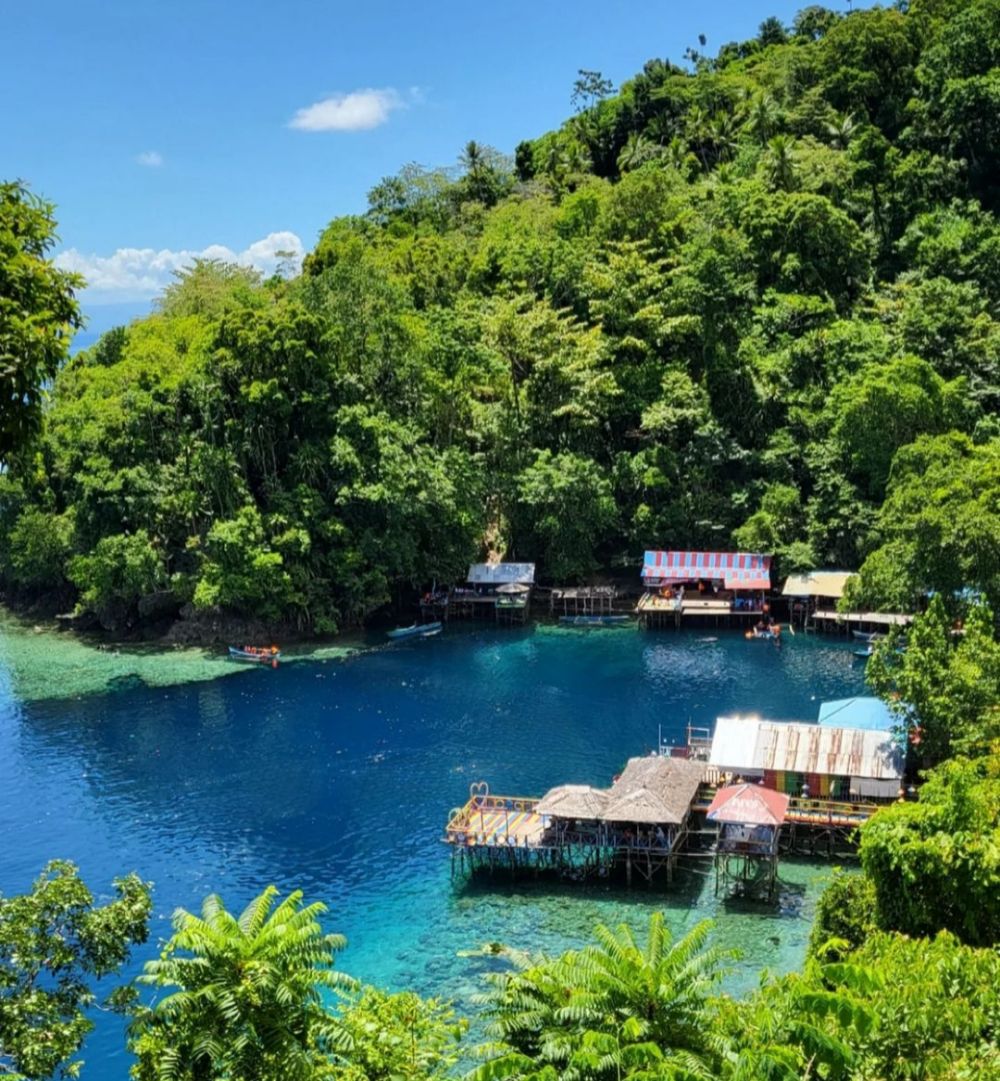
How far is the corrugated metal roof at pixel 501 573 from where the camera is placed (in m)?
65.9

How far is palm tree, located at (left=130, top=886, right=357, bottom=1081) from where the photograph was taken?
1566 centimetres

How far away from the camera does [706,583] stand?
212 feet

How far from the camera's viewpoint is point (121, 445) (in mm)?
63281

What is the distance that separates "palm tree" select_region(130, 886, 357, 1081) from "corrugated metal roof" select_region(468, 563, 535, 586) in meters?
48.6

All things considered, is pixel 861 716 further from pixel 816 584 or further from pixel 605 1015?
pixel 605 1015

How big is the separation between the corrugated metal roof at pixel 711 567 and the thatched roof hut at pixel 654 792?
26.4 metres

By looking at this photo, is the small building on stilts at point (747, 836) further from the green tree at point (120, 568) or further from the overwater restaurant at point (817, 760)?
the green tree at point (120, 568)

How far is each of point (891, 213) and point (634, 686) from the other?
44696 mm

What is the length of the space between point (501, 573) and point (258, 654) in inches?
632

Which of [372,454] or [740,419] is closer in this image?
[372,454]

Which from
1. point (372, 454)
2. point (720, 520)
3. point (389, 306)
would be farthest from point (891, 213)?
point (372, 454)

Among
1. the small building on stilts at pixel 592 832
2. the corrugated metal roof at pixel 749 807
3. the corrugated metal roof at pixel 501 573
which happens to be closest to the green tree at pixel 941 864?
the corrugated metal roof at pixel 749 807

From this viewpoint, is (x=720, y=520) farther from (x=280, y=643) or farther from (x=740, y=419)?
(x=280, y=643)

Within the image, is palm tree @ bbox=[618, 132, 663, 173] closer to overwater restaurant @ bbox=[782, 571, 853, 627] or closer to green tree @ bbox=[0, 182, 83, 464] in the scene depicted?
overwater restaurant @ bbox=[782, 571, 853, 627]
